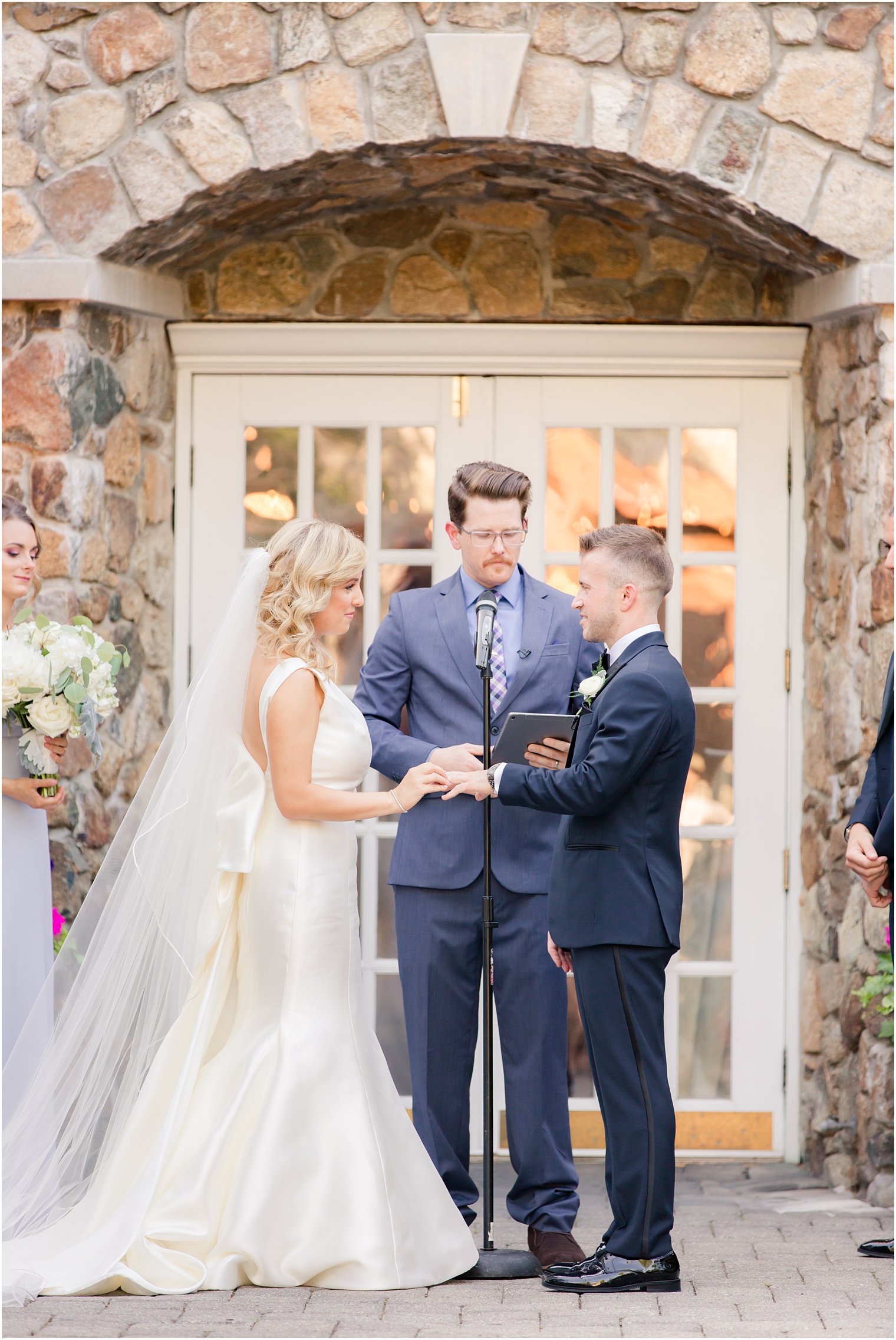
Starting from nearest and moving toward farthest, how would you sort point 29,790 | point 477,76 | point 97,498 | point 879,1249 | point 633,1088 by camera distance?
1. point 633,1088
2. point 879,1249
3. point 29,790
4. point 477,76
5. point 97,498

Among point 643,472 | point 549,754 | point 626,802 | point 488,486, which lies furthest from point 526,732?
point 643,472

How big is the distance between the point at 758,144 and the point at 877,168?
1.17ft

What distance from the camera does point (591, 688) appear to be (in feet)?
11.3

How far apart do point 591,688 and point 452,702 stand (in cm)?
57

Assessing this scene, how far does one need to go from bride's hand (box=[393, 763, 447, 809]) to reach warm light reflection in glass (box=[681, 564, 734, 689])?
1823 millimetres

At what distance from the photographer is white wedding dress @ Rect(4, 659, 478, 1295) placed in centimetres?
322

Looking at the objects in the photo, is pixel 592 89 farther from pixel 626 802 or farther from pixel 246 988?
pixel 246 988

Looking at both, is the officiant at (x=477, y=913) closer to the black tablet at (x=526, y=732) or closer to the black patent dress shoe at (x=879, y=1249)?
the black tablet at (x=526, y=732)

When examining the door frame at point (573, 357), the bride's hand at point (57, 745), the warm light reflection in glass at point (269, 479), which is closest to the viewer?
the bride's hand at point (57, 745)

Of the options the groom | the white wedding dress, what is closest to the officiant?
the white wedding dress

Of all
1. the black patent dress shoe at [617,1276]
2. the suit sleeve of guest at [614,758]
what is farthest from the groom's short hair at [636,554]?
the black patent dress shoe at [617,1276]

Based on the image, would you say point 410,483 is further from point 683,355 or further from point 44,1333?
point 44,1333

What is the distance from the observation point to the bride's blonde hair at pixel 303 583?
11.4ft

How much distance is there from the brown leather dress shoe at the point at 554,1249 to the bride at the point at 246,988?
277 mm
